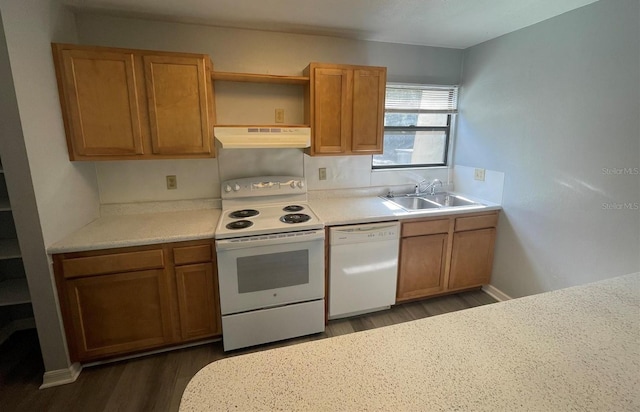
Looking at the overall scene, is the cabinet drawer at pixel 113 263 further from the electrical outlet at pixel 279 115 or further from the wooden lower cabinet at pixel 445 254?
the wooden lower cabinet at pixel 445 254

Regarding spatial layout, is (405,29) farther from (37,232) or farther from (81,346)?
(81,346)

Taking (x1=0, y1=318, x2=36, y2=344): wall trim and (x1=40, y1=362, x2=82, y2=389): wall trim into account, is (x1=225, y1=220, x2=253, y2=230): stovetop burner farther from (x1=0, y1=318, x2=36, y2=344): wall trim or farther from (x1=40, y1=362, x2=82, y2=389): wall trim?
(x1=0, y1=318, x2=36, y2=344): wall trim

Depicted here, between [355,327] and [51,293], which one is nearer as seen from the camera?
[51,293]

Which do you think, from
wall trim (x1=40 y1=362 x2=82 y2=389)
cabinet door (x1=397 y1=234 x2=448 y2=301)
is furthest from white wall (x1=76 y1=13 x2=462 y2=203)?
wall trim (x1=40 y1=362 x2=82 y2=389)

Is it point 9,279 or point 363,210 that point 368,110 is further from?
point 9,279

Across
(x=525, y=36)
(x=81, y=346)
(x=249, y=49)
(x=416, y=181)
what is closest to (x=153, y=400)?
(x=81, y=346)

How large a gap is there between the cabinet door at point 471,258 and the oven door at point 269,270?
1.32 metres

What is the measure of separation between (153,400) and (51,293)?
0.88m

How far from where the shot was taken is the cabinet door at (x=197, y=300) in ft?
6.71

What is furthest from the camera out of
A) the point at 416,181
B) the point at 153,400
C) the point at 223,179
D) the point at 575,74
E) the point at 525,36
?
the point at 416,181

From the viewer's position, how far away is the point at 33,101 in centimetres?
168

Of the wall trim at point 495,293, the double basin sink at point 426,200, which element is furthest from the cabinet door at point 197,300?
the wall trim at point 495,293

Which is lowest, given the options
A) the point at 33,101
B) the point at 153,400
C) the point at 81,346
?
the point at 153,400

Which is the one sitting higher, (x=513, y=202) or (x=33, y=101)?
(x=33, y=101)
